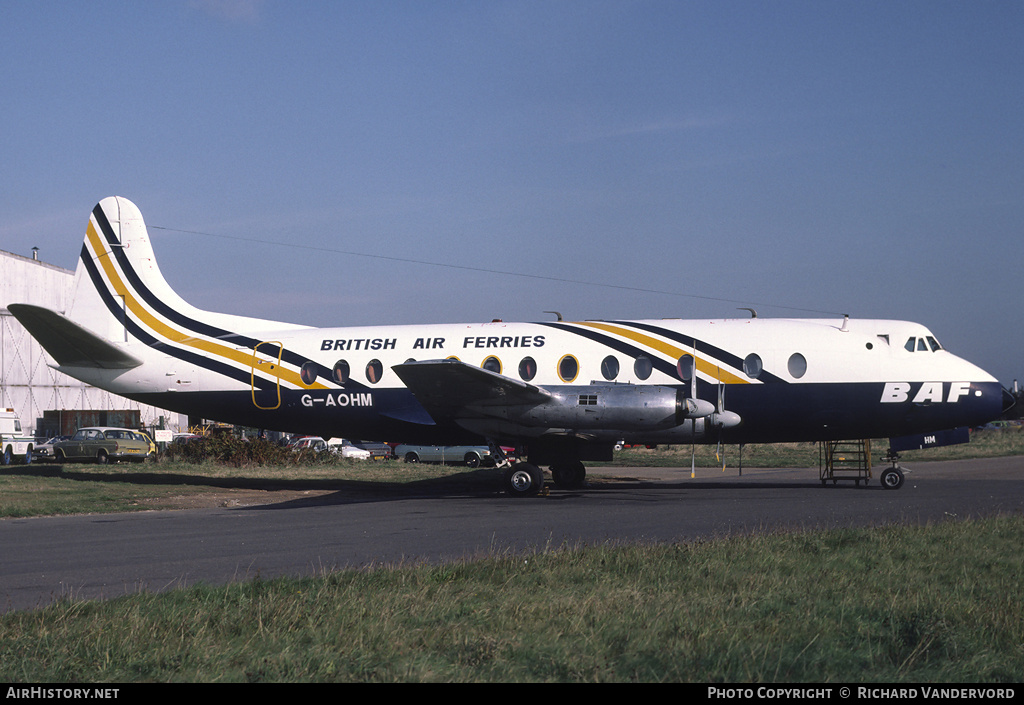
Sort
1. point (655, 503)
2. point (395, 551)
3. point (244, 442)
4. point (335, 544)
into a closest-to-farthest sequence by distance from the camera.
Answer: point (395, 551) → point (335, 544) → point (655, 503) → point (244, 442)

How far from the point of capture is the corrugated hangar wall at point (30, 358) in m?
57.3

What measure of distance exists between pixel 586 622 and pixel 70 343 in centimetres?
2097

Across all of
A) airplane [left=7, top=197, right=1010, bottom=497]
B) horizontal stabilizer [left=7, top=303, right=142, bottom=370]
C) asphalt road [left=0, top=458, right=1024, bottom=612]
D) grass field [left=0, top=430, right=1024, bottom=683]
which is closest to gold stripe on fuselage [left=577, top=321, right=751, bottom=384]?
airplane [left=7, top=197, right=1010, bottom=497]

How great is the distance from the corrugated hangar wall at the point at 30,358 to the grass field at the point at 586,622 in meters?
54.0

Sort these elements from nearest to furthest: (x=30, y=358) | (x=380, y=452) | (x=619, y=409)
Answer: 1. (x=619, y=409)
2. (x=380, y=452)
3. (x=30, y=358)

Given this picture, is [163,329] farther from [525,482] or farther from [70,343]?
[525,482]

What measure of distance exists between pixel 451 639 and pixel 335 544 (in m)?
6.79

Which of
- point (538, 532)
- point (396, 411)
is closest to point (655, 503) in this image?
point (538, 532)

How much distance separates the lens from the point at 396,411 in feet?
75.6

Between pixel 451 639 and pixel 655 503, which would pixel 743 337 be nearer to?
pixel 655 503

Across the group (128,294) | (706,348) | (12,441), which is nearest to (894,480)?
(706,348)

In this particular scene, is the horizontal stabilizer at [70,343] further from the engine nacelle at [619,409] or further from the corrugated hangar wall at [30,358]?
the corrugated hangar wall at [30,358]

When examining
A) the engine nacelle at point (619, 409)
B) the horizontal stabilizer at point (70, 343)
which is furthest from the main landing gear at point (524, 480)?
the horizontal stabilizer at point (70, 343)

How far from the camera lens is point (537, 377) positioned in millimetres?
22281
